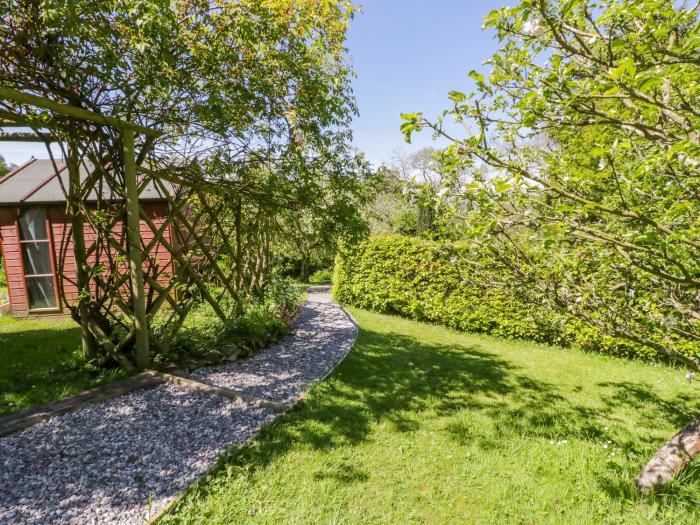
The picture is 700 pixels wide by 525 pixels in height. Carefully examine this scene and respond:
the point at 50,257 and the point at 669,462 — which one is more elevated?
the point at 50,257

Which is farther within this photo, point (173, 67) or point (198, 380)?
point (198, 380)

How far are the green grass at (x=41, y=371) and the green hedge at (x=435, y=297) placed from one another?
4.33 metres

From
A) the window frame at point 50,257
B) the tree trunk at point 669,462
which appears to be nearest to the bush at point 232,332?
the window frame at point 50,257

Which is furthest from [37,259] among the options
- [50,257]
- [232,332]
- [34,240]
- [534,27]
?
[534,27]

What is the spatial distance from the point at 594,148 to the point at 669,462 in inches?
108

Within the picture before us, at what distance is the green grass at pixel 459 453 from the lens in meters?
2.63

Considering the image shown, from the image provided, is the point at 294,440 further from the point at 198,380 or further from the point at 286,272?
the point at 286,272

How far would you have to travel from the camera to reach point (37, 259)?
9.27m

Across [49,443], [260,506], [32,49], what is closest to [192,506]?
[260,506]

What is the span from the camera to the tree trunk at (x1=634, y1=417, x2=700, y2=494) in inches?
107

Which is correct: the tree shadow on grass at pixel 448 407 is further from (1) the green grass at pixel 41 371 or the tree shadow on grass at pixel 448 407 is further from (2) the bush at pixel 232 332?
(1) the green grass at pixel 41 371

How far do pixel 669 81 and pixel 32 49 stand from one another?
6.21 metres

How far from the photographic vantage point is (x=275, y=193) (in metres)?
6.01

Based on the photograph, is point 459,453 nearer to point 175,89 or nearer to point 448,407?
point 448,407
